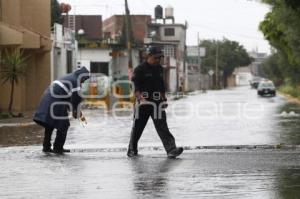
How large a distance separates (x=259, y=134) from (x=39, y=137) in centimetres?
523

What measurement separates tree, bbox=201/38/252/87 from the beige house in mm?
96872

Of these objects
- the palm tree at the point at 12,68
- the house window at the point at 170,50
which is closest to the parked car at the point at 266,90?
the house window at the point at 170,50

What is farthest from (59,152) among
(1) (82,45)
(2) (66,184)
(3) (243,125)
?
(1) (82,45)

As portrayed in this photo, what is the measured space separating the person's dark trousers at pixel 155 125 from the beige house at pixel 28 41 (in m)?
15.8

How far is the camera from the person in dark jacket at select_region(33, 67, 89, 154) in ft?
44.1

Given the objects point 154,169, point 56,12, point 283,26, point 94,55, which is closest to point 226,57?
point 94,55

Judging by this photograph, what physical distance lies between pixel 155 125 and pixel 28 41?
18.4 meters

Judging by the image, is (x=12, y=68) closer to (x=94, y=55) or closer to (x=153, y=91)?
(x=153, y=91)

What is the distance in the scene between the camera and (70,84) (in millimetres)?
13570

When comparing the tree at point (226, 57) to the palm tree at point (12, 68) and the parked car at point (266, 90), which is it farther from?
the palm tree at point (12, 68)

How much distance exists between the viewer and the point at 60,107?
1352 centimetres

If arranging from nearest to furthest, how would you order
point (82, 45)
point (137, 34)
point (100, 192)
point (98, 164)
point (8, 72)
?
point (100, 192) → point (98, 164) → point (8, 72) → point (82, 45) → point (137, 34)

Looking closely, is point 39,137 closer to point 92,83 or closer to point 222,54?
point 92,83

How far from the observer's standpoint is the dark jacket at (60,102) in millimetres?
13445
